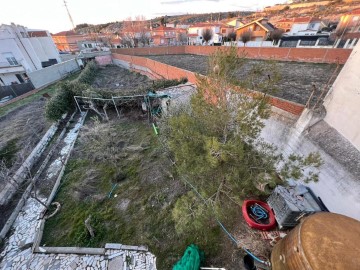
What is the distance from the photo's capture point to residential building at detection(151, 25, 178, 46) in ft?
165

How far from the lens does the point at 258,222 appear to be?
19.2 feet

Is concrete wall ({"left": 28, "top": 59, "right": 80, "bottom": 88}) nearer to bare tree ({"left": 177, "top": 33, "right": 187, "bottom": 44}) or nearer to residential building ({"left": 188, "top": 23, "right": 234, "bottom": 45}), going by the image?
bare tree ({"left": 177, "top": 33, "right": 187, "bottom": 44})

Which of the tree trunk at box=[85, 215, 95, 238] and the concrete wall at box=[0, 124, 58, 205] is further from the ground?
the tree trunk at box=[85, 215, 95, 238]

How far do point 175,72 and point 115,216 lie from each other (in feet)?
44.6

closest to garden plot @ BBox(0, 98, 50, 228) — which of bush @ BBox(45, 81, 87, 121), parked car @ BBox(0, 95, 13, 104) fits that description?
bush @ BBox(45, 81, 87, 121)

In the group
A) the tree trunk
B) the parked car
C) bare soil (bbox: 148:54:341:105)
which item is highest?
bare soil (bbox: 148:54:341:105)

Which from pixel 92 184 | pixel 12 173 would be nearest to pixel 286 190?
pixel 92 184

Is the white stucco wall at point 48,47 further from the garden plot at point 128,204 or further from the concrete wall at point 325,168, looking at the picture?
the concrete wall at point 325,168

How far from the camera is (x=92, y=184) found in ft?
28.2

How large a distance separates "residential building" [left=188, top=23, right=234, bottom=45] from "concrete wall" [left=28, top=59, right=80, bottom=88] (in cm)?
3423

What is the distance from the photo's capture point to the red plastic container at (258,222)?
5672 mm

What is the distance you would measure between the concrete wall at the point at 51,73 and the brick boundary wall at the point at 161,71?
841 cm

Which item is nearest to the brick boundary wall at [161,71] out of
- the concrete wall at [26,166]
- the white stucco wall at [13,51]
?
the concrete wall at [26,166]

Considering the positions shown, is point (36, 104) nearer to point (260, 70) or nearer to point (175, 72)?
point (175, 72)
